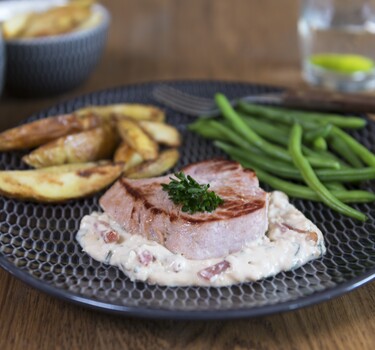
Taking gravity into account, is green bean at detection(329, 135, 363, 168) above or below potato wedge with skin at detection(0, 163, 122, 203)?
below

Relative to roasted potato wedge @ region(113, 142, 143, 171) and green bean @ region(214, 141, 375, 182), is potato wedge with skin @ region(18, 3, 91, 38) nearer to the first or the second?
roasted potato wedge @ region(113, 142, 143, 171)

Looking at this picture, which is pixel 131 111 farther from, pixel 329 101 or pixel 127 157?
pixel 329 101

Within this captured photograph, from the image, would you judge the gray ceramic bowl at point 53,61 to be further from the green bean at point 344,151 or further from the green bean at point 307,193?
the green bean at point 344,151

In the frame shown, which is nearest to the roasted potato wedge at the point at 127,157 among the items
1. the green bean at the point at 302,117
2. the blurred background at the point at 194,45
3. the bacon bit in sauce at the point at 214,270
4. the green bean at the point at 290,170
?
the green bean at the point at 290,170

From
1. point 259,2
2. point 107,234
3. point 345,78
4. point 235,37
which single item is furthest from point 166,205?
point 259,2

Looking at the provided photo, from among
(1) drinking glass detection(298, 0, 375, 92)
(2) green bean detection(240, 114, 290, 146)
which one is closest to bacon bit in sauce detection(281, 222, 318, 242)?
(2) green bean detection(240, 114, 290, 146)
